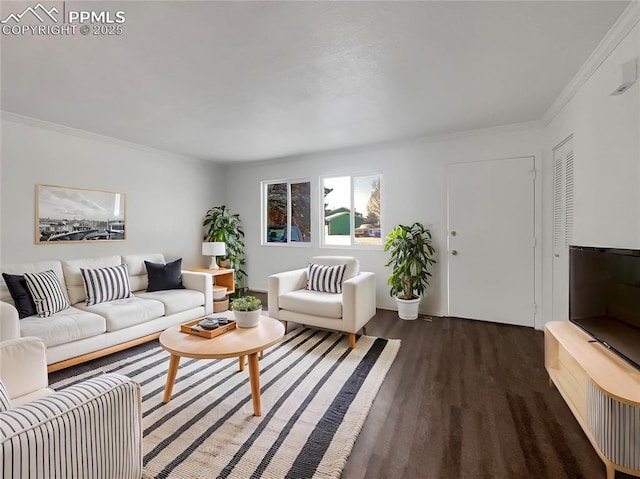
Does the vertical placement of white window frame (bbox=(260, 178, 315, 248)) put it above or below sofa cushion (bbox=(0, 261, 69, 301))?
above

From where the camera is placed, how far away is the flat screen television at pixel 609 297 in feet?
5.13

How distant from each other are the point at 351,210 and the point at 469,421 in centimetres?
330

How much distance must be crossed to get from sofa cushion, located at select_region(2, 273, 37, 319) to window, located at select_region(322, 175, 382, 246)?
139 inches

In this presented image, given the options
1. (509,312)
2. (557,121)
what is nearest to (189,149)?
(557,121)

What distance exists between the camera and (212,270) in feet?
15.1

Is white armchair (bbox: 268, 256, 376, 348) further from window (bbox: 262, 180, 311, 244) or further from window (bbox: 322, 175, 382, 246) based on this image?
window (bbox: 262, 180, 311, 244)

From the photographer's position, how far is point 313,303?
10.5 feet

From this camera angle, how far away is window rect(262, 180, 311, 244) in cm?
514

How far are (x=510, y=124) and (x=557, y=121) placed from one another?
542 mm

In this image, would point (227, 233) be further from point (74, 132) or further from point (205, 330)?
point (205, 330)

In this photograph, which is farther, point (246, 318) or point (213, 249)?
point (213, 249)

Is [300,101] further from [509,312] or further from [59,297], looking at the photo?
[509,312]

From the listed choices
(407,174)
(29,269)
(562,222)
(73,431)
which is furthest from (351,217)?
(73,431)

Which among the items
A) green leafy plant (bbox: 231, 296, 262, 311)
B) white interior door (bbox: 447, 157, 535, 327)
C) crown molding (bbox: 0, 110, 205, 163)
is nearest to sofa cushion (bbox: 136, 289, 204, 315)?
green leafy plant (bbox: 231, 296, 262, 311)
